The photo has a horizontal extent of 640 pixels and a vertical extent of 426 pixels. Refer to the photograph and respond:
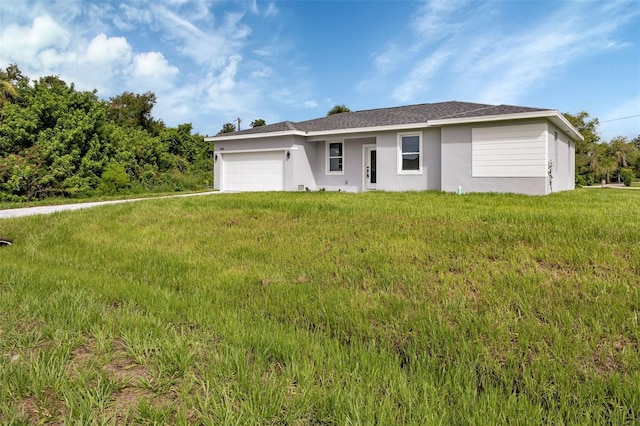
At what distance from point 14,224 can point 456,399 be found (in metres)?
9.62

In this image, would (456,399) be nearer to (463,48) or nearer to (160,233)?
(160,233)

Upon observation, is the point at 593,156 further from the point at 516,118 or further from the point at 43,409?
the point at 43,409

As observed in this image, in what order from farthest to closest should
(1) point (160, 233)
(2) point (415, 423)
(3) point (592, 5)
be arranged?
(3) point (592, 5) → (1) point (160, 233) → (2) point (415, 423)

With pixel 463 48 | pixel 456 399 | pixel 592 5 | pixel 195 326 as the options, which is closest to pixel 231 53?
pixel 463 48

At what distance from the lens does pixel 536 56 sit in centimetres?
1580

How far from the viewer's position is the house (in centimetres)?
1172

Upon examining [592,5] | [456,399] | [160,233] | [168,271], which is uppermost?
[592,5]

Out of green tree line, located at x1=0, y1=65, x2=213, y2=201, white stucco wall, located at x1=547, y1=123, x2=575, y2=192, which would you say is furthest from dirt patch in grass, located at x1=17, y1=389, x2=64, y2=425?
green tree line, located at x1=0, y1=65, x2=213, y2=201

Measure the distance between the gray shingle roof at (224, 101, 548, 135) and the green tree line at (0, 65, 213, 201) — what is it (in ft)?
20.3

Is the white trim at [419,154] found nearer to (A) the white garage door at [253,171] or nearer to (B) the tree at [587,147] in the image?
(A) the white garage door at [253,171]

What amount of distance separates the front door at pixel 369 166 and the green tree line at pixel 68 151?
10748 mm

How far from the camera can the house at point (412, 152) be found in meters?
11.7

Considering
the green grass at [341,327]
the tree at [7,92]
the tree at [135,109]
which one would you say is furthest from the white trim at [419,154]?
the tree at [135,109]

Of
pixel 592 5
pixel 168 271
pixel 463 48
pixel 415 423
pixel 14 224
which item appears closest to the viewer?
pixel 415 423
